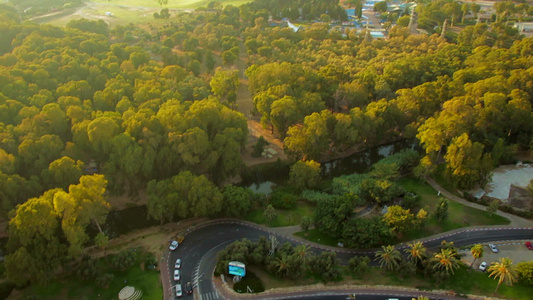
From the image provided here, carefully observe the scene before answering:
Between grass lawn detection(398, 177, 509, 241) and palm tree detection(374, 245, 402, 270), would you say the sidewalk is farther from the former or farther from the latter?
grass lawn detection(398, 177, 509, 241)

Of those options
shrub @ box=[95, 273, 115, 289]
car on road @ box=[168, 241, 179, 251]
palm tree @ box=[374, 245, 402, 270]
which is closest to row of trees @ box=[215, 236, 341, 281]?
palm tree @ box=[374, 245, 402, 270]

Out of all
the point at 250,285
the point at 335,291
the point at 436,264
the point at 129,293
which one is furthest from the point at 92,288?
the point at 436,264

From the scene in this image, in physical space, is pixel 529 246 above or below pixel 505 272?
below

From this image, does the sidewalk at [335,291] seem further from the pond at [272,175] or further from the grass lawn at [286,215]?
the pond at [272,175]

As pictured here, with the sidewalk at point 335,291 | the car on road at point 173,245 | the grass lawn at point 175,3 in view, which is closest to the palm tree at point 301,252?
the sidewalk at point 335,291

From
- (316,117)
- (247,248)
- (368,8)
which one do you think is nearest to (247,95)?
(316,117)

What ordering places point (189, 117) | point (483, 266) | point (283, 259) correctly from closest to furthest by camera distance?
point (283, 259), point (483, 266), point (189, 117)

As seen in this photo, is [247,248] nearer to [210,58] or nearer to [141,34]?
[210,58]

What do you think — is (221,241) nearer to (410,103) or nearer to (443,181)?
(443,181)
